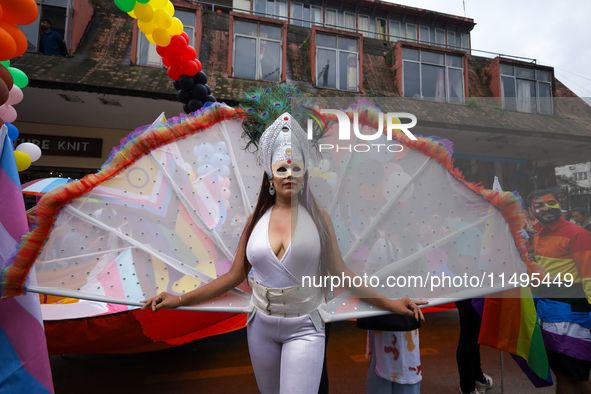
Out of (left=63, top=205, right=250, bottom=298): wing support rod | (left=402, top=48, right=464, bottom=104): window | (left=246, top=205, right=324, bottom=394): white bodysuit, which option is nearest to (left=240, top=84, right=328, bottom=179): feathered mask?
(left=246, top=205, right=324, bottom=394): white bodysuit

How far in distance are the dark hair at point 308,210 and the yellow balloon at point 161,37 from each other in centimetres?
221

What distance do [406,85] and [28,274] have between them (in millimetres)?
10259

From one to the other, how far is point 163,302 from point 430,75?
1062cm

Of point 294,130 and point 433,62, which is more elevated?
point 433,62

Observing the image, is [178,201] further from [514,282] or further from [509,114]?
[509,114]

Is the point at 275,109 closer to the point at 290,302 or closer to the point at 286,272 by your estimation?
the point at 286,272

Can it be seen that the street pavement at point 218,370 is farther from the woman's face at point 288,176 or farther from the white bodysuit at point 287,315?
the woman's face at point 288,176

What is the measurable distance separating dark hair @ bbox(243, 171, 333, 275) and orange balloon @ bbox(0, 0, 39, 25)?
66.4 inches

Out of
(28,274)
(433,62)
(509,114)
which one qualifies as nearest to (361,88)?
(433,62)

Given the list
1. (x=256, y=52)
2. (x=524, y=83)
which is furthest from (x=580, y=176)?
(x=524, y=83)

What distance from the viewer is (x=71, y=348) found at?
9.06ft

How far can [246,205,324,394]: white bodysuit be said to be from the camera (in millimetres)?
1448

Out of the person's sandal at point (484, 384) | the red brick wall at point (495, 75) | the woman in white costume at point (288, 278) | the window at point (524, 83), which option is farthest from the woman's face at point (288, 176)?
the window at point (524, 83)

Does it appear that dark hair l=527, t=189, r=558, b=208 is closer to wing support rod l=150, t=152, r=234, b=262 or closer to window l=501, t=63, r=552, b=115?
wing support rod l=150, t=152, r=234, b=262
